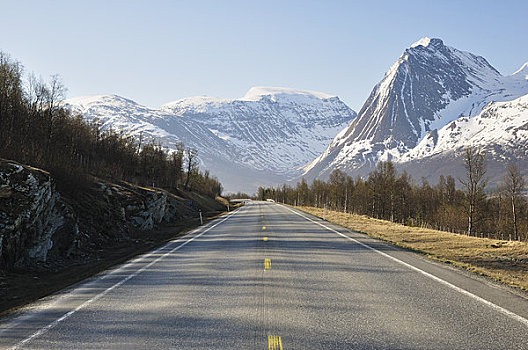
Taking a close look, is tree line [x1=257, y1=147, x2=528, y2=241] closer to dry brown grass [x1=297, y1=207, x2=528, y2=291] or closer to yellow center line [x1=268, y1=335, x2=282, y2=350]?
dry brown grass [x1=297, y1=207, x2=528, y2=291]

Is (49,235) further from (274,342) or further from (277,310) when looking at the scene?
(274,342)

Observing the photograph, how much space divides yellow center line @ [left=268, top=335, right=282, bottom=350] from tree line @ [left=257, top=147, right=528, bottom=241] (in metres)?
42.4

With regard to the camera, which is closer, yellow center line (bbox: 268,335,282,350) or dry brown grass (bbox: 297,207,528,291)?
yellow center line (bbox: 268,335,282,350)

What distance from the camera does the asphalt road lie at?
483 cm

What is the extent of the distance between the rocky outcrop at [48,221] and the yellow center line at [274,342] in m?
8.47

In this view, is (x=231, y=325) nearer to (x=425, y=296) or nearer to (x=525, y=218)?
(x=425, y=296)

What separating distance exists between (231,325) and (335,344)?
1.51 m

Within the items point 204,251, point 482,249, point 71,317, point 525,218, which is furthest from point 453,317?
point 525,218

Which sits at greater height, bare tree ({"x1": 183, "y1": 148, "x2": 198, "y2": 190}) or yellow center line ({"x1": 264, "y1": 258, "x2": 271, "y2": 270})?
bare tree ({"x1": 183, "y1": 148, "x2": 198, "y2": 190})

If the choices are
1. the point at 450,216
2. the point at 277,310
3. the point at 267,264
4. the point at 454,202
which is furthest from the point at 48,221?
the point at 454,202

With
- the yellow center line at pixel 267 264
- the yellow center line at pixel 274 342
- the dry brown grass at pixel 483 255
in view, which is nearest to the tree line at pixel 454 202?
the dry brown grass at pixel 483 255

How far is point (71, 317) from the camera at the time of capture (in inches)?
236

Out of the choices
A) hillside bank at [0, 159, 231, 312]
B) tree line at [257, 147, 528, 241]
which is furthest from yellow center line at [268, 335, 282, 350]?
tree line at [257, 147, 528, 241]

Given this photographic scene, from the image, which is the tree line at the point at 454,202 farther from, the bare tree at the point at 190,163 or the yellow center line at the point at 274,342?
the yellow center line at the point at 274,342
